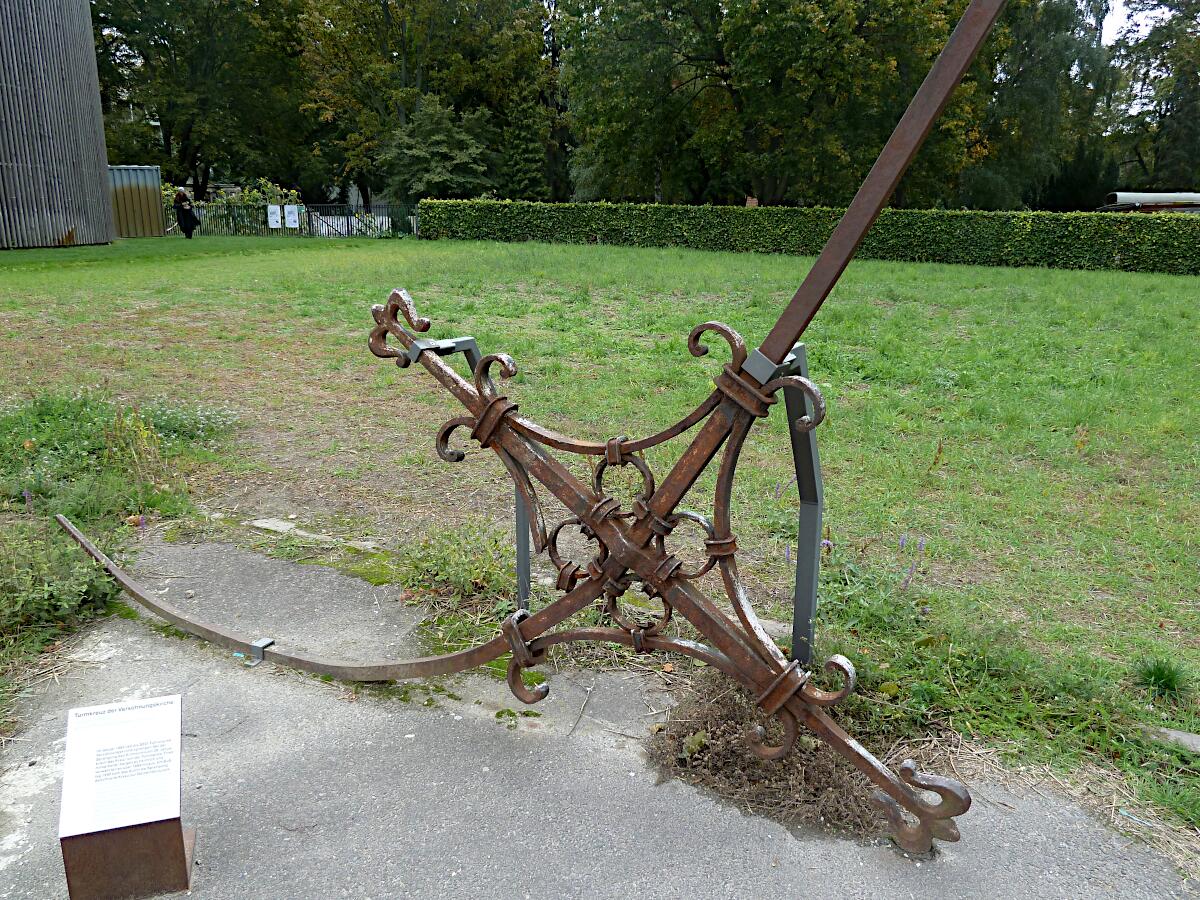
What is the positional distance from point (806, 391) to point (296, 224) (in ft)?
100

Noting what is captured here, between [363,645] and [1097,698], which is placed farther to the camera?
[363,645]

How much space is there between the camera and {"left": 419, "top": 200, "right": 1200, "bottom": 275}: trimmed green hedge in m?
18.0

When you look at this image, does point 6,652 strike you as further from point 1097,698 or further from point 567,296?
point 567,296

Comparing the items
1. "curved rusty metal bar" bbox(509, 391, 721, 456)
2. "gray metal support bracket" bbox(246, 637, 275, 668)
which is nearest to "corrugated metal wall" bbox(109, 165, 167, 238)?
"gray metal support bracket" bbox(246, 637, 275, 668)

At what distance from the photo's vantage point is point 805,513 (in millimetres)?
2414

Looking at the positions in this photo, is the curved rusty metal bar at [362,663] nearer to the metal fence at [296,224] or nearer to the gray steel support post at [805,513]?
the gray steel support post at [805,513]

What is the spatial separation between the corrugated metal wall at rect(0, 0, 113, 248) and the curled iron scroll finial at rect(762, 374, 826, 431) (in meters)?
19.6

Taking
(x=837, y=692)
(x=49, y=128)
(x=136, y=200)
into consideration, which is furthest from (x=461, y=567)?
(x=136, y=200)

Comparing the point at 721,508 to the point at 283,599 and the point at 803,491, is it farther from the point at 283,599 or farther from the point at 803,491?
the point at 283,599

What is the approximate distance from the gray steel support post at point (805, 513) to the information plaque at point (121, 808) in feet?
4.98

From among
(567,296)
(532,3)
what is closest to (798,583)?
(567,296)

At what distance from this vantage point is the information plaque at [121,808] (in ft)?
6.02

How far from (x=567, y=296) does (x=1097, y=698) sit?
10.2 m

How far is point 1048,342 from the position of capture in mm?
8727
